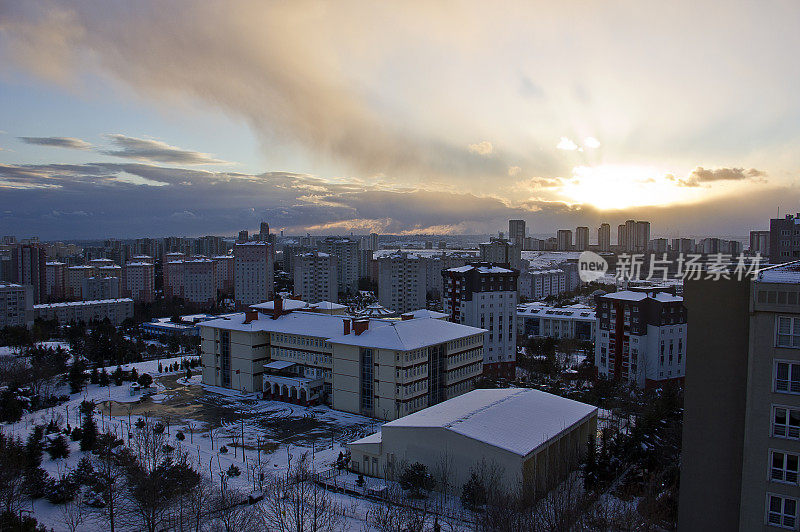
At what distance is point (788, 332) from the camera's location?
523cm

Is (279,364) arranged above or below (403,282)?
below

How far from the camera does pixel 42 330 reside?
25.4 metres

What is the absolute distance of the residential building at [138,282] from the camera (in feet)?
130

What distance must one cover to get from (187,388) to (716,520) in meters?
15.3

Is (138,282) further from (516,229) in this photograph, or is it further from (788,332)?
(516,229)

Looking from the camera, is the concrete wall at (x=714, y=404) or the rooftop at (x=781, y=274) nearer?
Answer: the rooftop at (x=781, y=274)

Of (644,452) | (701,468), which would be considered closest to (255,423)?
(644,452)

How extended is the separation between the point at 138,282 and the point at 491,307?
3097 centimetres

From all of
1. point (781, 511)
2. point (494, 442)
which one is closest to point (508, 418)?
point (494, 442)

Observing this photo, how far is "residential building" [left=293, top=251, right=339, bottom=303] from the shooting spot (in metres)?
37.0

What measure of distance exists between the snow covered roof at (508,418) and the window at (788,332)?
4162mm

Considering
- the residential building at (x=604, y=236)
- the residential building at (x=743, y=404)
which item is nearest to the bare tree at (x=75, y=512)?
the residential building at (x=743, y=404)

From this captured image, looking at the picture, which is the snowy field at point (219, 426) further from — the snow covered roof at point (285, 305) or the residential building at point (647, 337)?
the residential building at point (647, 337)

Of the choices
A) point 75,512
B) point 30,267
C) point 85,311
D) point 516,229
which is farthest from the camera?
point 516,229
